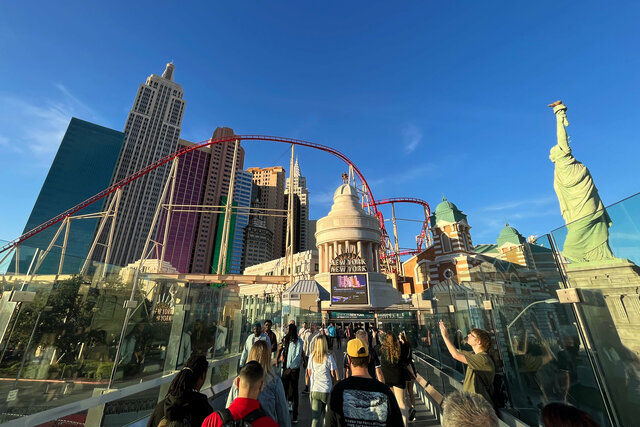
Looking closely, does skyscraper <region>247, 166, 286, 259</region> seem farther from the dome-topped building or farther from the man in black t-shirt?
the man in black t-shirt

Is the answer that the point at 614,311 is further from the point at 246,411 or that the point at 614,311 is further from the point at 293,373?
the point at 293,373

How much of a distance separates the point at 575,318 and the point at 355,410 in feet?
9.72

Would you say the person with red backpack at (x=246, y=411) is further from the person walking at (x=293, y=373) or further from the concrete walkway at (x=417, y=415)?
the concrete walkway at (x=417, y=415)

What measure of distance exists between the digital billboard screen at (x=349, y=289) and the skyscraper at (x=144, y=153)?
8928 cm

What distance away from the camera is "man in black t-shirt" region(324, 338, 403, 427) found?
7.35 ft

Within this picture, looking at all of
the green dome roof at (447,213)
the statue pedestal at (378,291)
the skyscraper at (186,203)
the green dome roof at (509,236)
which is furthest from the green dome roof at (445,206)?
the skyscraper at (186,203)

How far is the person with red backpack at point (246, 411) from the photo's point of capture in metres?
1.99

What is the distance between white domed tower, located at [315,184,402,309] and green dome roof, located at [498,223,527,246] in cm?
1329

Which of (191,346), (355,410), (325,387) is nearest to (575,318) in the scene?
(355,410)

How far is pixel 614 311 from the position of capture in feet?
9.91

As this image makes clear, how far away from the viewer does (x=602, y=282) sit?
3.23 meters

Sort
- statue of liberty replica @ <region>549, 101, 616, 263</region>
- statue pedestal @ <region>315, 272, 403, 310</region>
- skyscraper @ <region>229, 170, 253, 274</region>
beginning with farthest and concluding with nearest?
1. skyscraper @ <region>229, 170, 253, 274</region>
2. statue pedestal @ <region>315, 272, 403, 310</region>
3. statue of liberty replica @ <region>549, 101, 616, 263</region>

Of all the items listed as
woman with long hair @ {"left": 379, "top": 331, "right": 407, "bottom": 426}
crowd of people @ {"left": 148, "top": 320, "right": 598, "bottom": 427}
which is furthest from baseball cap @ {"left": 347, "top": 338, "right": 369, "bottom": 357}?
woman with long hair @ {"left": 379, "top": 331, "right": 407, "bottom": 426}

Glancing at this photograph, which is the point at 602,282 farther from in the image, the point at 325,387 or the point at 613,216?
the point at 325,387
